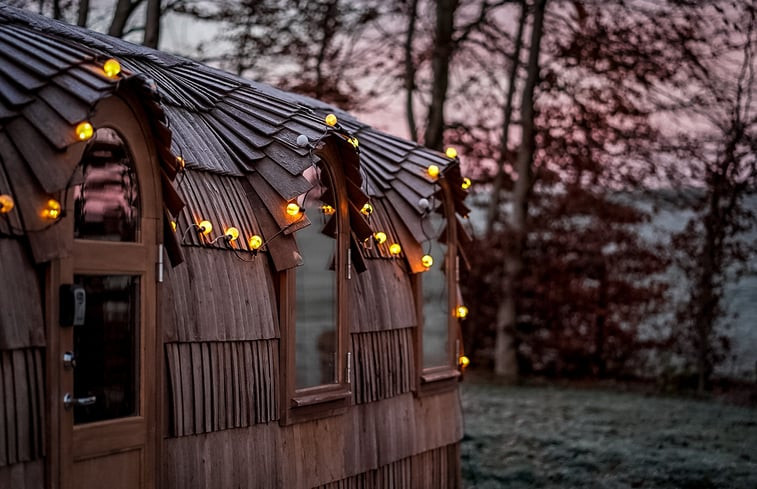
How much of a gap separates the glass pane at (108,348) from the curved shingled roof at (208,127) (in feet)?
1.96

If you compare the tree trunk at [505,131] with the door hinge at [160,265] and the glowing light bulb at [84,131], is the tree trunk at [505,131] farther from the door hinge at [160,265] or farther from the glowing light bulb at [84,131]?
the glowing light bulb at [84,131]

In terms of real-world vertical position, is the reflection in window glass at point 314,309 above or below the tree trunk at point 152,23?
below

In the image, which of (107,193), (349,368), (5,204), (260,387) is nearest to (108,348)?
(107,193)

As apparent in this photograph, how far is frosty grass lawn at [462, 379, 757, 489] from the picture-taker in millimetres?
10898

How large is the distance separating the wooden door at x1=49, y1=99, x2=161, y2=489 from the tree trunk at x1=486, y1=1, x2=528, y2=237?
556 inches

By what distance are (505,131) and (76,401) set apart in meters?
15.8

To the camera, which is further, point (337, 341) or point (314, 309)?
point (314, 309)

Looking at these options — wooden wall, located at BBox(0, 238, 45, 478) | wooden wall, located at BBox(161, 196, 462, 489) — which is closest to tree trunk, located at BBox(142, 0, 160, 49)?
wooden wall, located at BBox(161, 196, 462, 489)

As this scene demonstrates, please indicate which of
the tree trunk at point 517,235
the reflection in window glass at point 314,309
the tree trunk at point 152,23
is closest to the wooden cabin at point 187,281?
the reflection in window glass at point 314,309

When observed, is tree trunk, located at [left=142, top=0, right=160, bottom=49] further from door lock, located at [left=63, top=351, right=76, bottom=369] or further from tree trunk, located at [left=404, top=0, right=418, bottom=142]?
door lock, located at [left=63, top=351, right=76, bottom=369]

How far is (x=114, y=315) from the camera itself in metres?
5.70

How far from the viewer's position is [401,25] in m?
19.2

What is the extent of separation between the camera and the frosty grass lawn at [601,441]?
10898 millimetres

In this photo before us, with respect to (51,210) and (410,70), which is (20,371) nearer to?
(51,210)
